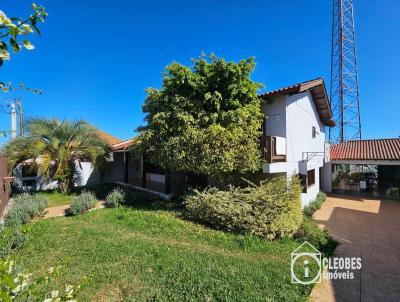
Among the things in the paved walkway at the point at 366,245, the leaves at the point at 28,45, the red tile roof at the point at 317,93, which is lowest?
the paved walkway at the point at 366,245

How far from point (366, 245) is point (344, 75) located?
22.9 meters

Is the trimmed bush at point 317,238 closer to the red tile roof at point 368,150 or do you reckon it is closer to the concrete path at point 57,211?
Answer: the concrete path at point 57,211

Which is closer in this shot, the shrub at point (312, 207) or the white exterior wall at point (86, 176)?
the shrub at point (312, 207)

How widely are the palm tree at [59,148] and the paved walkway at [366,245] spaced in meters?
→ 14.9

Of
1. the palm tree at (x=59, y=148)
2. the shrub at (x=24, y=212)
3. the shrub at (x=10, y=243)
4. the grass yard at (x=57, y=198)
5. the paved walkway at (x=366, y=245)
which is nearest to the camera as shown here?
the paved walkway at (x=366, y=245)

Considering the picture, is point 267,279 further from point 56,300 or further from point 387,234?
point 387,234

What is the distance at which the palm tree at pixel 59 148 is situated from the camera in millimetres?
14109

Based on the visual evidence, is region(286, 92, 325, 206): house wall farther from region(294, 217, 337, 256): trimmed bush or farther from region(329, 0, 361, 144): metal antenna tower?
region(329, 0, 361, 144): metal antenna tower

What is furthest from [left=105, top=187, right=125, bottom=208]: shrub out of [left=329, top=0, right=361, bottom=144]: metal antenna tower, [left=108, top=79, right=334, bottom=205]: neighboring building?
[left=329, top=0, right=361, bottom=144]: metal antenna tower

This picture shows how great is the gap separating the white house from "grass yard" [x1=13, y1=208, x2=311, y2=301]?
465 cm

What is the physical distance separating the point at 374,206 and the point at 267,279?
13.6 metres

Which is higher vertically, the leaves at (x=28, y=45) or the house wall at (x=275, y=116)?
the house wall at (x=275, y=116)
